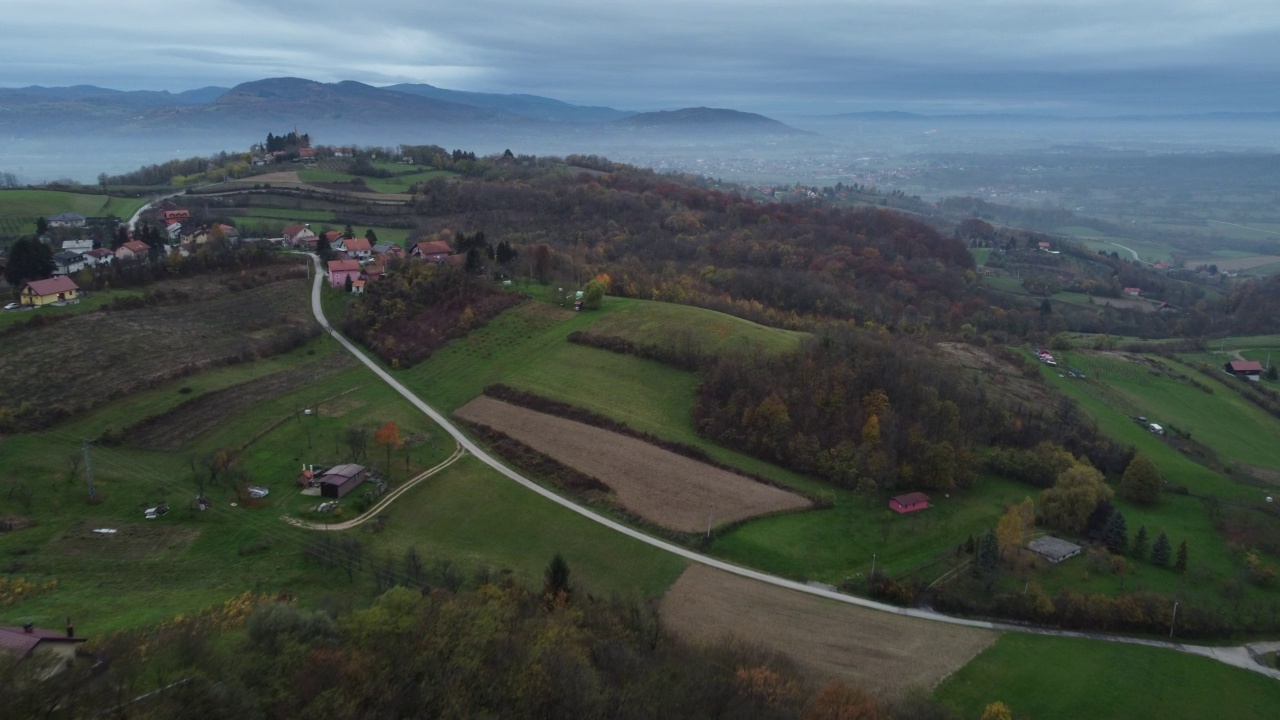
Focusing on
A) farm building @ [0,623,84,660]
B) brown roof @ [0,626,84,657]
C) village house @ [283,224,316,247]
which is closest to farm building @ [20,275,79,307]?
village house @ [283,224,316,247]

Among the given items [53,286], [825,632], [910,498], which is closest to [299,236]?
[53,286]

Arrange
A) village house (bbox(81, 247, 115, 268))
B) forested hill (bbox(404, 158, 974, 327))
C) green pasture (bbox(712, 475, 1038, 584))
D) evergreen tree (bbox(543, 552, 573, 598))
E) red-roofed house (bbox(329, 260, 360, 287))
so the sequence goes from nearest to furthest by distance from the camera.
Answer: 1. evergreen tree (bbox(543, 552, 573, 598))
2. green pasture (bbox(712, 475, 1038, 584))
3. village house (bbox(81, 247, 115, 268))
4. red-roofed house (bbox(329, 260, 360, 287))
5. forested hill (bbox(404, 158, 974, 327))

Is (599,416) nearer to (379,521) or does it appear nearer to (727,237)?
(379,521)

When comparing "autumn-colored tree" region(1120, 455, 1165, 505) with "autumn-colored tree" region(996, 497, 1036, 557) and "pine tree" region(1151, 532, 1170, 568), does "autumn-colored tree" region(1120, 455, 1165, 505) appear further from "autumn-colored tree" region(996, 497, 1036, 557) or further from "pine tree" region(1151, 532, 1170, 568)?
"autumn-colored tree" region(996, 497, 1036, 557)

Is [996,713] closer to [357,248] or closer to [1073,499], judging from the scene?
[1073,499]

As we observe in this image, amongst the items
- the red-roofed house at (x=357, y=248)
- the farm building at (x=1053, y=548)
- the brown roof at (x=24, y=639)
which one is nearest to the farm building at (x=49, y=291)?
the red-roofed house at (x=357, y=248)
